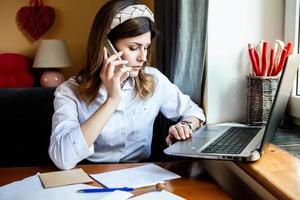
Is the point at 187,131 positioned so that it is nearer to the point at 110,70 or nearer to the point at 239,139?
the point at 239,139

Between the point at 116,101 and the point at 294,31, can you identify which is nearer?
the point at 116,101

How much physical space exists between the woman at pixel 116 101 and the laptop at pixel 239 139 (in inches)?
3.6

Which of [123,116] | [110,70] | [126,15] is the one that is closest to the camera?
[110,70]

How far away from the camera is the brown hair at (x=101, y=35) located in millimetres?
1249

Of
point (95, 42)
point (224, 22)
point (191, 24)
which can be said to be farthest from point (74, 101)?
point (224, 22)

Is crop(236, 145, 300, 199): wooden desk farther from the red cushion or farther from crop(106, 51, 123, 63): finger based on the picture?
the red cushion

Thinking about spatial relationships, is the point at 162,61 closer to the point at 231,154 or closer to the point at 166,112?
the point at 166,112

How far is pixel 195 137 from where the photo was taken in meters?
1.14

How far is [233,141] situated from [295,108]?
0.43m

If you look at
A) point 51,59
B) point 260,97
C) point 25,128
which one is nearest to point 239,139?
point 260,97

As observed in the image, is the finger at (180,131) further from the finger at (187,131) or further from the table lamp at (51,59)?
the table lamp at (51,59)

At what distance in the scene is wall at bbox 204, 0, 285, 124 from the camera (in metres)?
1.35

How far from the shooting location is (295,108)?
1330 mm

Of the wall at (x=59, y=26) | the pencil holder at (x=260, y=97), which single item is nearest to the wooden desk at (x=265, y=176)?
the pencil holder at (x=260, y=97)
